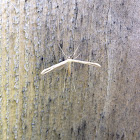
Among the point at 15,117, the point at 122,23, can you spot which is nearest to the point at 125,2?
the point at 122,23

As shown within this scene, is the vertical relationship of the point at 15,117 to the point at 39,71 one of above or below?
below

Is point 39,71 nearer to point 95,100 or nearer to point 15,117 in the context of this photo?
point 15,117

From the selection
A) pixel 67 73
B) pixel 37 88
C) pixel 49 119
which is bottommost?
pixel 49 119

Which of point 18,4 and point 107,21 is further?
point 107,21

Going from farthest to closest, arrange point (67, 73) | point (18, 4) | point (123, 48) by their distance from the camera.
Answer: point (123, 48) < point (67, 73) < point (18, 4)

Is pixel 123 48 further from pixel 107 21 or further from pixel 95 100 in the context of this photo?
pixel 95 100

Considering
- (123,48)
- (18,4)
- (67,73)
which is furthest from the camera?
(123,48)
